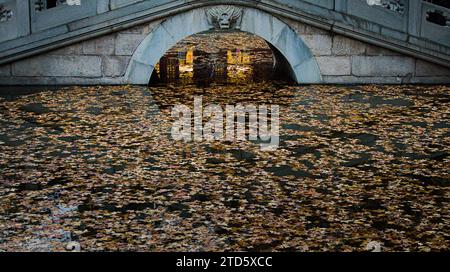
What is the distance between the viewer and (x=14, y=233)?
695 centimetres

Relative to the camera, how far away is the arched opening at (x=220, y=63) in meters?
15.4

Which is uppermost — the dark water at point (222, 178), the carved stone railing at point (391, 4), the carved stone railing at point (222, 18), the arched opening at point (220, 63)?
the carved stone railing at point (391, 4)

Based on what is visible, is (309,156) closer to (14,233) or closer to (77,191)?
(77,191)

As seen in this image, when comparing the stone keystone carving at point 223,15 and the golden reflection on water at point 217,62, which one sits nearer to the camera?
the stone keystone carving at point 223,15

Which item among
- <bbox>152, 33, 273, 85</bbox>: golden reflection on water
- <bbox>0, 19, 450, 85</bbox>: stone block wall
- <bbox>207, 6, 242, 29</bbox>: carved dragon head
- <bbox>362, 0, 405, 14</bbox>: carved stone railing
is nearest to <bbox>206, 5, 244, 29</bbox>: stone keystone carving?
<bbox>207, 6, 242, 29</bbox>: carved dragon head

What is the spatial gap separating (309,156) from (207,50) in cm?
1108

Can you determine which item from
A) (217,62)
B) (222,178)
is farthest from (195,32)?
(222,178)

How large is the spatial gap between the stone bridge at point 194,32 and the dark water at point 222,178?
1.15 m

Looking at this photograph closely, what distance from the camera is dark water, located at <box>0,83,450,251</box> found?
695 cm

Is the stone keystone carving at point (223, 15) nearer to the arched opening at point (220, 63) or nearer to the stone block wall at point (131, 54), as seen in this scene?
the stone block wall at point (131, 54)

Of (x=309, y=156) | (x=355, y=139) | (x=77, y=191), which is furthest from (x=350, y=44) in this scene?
(x=77, y=191)

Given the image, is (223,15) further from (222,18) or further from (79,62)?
(79,62)

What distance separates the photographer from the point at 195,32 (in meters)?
14.1

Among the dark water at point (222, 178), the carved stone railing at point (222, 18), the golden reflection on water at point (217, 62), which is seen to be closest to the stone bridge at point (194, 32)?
the carved stone railing at point (222, 18)
